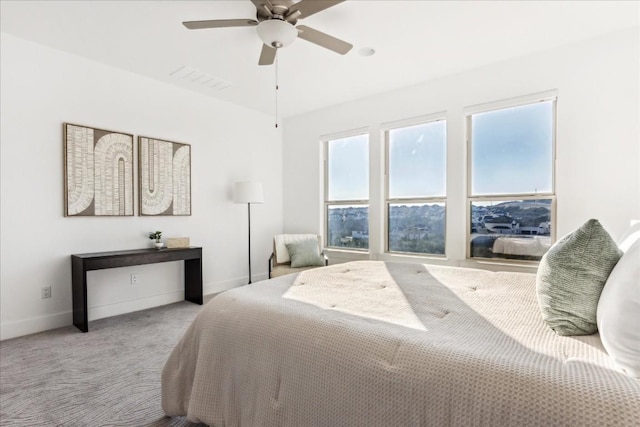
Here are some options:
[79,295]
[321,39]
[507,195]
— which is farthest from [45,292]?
[507,195]

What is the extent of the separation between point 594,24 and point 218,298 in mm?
3704

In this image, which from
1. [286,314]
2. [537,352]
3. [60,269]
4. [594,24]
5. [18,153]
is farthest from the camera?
[60,269]

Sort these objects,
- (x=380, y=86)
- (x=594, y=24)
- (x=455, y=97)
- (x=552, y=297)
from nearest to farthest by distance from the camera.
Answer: (x=552, y=297), (x=594, y=24), (x=455, y=97), (x=380, y=86)

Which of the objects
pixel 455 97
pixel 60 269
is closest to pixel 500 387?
pixel 455 97

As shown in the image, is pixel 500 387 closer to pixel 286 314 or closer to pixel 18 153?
pixel 286 314

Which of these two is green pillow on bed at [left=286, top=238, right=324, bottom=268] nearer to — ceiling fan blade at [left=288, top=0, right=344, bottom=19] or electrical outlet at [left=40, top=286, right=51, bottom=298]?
electrical outlet at [left=40, top=286, right=51, bottom=298]

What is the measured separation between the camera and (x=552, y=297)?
129 cm

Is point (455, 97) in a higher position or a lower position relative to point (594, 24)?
lower

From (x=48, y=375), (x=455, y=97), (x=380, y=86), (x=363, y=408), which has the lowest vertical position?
(x=48, y=375)

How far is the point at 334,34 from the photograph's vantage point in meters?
2.97

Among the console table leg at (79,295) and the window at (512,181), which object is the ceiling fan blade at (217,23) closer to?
the console table leg at (79,295)

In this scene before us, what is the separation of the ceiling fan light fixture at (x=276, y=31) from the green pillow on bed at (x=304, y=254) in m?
2.62

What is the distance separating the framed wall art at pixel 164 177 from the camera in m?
3.84

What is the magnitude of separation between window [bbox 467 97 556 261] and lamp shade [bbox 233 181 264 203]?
8.80 ft
